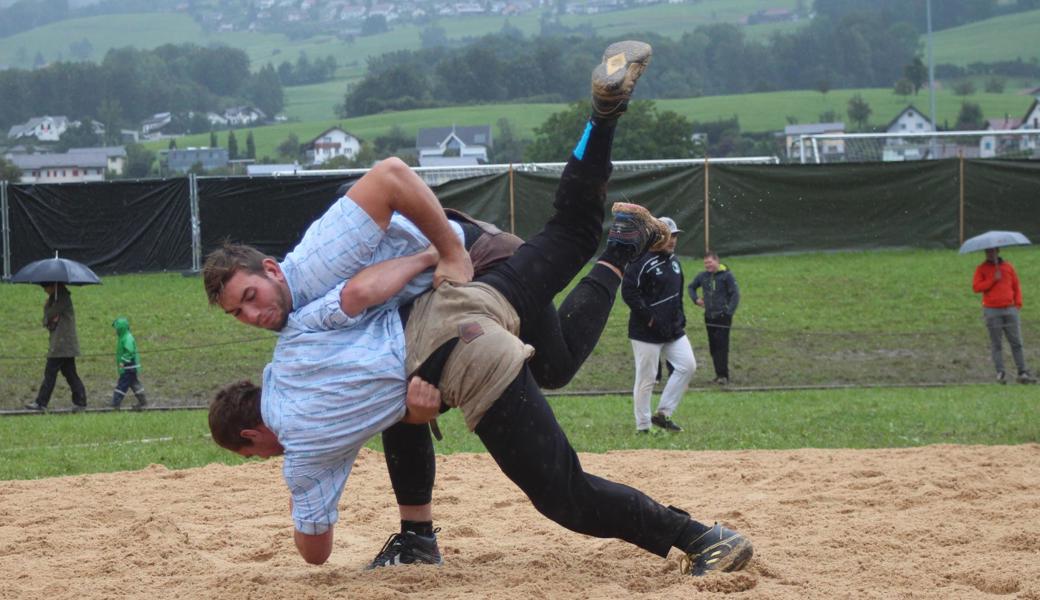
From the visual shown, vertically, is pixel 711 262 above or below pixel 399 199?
below

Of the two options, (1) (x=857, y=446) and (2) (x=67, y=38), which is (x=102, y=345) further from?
(2) (x=67, y=38)

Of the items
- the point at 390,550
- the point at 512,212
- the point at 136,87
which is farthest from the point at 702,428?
the point at 136,87

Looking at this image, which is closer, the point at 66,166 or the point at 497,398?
the point at 497,398

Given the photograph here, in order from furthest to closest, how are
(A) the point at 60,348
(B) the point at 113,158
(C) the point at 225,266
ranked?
(B) the point at 113,158, (A) the point at 60,348, (C) the point at 225,266

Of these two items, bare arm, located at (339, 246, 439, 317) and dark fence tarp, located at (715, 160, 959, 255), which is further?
dark fence tarp, located at (715, 160, 959, 255)

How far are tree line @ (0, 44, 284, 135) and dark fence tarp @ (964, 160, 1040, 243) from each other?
231 ft

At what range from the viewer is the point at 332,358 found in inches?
186

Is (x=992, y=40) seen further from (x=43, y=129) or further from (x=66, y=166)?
(x=66, y=166)

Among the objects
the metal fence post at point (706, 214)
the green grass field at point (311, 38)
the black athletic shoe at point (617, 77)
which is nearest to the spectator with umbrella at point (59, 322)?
the black athletic shoe at point (617, 77)

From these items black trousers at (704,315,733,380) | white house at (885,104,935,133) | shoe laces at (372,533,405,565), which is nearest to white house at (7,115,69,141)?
white house at (885,104,935,133)

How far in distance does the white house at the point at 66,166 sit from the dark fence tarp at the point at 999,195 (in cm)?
3906

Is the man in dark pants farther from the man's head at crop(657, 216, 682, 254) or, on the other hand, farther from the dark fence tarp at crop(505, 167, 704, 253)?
the dark fence tarp at crop(505, 167, 704, 253)

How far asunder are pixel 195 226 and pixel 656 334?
11.2m

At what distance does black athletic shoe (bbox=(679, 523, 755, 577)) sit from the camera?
5.21m
